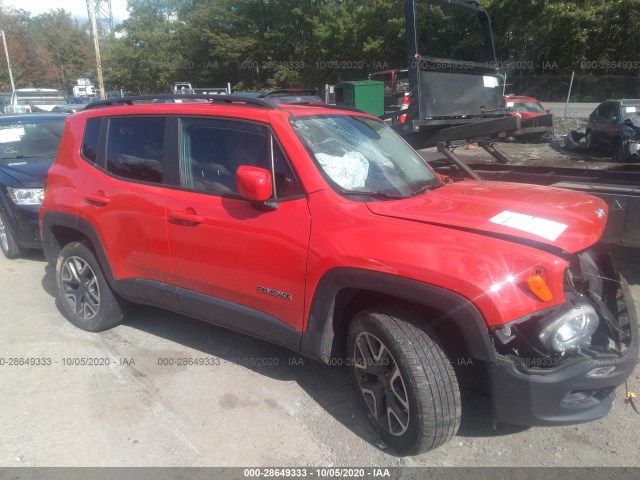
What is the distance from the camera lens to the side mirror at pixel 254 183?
9.39 ft

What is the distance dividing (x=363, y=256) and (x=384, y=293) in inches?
8.7

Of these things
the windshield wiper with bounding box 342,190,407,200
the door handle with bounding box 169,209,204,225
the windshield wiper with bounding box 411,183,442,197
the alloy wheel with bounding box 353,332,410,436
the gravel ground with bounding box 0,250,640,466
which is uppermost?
the windshield wiper with bounding box 342,190,407,200

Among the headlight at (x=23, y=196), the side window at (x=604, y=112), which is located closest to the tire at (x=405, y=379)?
the headlight at (x=23, y=196)

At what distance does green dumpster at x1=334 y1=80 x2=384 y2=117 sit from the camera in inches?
612

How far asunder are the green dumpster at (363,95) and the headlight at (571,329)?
13361mm

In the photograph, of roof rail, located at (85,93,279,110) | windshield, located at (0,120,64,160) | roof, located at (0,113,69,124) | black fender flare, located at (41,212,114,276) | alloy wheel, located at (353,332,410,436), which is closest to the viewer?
alloy wheel, located at (353,332,410,436)

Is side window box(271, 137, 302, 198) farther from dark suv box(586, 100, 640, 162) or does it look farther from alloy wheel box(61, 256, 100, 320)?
dark suv box(586, 100, 640, 162)

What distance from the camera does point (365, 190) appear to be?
306cm

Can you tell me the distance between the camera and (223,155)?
11.0ft

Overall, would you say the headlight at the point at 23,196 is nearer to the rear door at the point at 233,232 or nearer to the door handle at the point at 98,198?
the door handle at the point at 98,198

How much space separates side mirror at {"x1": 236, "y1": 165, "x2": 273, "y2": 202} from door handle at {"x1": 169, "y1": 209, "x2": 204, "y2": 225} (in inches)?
20.3

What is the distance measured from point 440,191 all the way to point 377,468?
67.4 inches

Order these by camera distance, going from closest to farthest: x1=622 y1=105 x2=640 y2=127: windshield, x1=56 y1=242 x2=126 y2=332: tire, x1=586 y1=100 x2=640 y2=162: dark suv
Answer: x1=56 y1=242 x2=126 y2=332: tire
x1=586 y1=100 x2=640 y2=162: dark suv
x1=622 y1=105 x2=640 y2=127: windshield

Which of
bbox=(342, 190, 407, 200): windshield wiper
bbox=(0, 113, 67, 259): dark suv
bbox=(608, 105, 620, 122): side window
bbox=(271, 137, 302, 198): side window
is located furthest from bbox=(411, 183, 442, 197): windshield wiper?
bbox=(608, 105, 620, 122): side window
